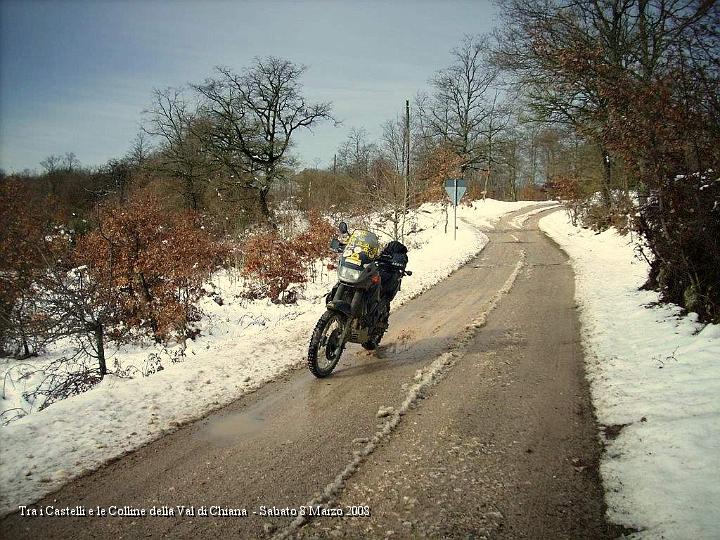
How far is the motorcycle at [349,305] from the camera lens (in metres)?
5.32

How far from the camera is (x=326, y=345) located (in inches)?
213

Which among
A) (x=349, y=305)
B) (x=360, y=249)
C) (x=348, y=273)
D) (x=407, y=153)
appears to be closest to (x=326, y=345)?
(x=349, y=305)

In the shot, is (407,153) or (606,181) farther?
(606,181)

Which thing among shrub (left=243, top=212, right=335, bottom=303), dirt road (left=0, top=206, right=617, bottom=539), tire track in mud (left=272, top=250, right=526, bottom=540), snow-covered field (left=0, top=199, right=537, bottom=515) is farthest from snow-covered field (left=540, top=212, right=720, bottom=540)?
shrub (left=243, top=212, right=335, bottom=303)

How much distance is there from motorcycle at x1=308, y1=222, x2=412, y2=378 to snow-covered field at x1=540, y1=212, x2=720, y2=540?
2.78m

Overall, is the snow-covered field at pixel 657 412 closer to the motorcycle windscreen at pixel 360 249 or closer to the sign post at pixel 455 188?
the motorcycle windscreen at pixel 360 249

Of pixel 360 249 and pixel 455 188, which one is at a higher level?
pixel 455 188

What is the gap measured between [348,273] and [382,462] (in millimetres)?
→ 2530

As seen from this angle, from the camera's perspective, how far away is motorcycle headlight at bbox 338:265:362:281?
215 inches

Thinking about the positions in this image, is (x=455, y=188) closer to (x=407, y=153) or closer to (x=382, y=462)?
(x=407, y=153)

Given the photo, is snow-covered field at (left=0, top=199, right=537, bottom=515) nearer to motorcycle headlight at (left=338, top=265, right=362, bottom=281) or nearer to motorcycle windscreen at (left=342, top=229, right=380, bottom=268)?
motorcycle headlight at (left=338, top=265, right=362, bottom=281)

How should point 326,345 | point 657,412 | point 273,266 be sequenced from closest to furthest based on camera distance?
point 657,412 < point 326,345 < point 273,266

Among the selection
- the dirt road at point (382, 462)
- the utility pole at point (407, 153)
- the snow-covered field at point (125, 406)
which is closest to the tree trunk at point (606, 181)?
the utility pole at point (407, 153)

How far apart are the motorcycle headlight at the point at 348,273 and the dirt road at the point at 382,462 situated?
3.93ft
